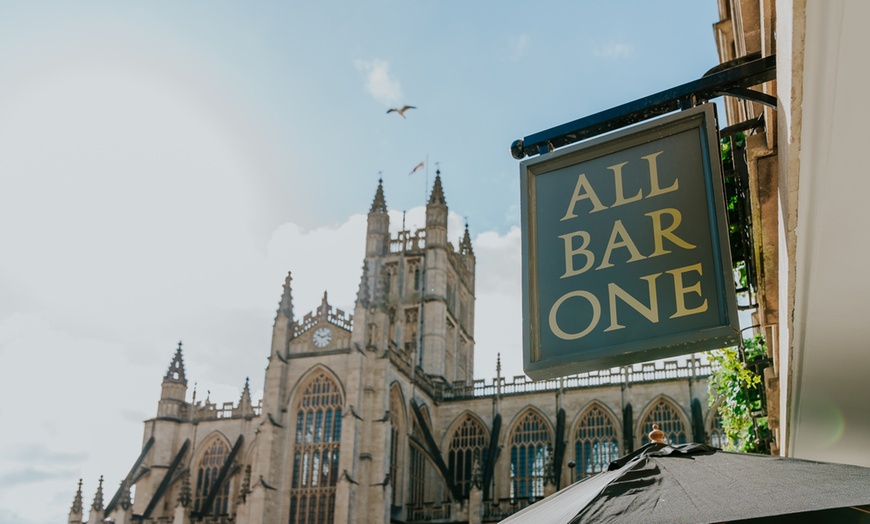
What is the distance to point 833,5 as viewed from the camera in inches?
97.3

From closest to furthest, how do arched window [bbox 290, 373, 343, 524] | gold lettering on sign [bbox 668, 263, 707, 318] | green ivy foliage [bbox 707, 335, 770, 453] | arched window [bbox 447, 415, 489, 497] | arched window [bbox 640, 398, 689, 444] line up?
gold lettering on sign [bbox 668, 263, 707, 318] → green ivy foliage [bbox 707, 335, 770, 453] → arched window [bbox 290, 373, 343, 524] → arched window [bbox 640, 398, 689, 444] → arched window [bbox 447, 415, 489, 497]

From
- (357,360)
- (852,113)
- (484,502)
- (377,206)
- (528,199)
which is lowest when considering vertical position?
(484,502)

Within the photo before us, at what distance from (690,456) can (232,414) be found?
3846 cm

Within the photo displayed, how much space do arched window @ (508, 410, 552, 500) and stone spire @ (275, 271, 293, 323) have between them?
12.1 m

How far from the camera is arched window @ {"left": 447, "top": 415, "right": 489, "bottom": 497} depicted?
39.2 meters

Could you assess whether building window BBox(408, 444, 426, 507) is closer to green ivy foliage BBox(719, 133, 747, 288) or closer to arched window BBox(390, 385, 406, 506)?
arched window BBox(390, 385, 406, 506)

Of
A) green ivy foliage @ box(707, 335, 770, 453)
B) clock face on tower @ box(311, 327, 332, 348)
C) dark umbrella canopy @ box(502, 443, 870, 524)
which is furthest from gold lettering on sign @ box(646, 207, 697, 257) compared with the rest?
clock face on tower @ box(311, 327, 332, 348)

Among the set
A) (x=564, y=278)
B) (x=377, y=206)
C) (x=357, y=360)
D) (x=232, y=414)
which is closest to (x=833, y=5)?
(x=564, y=278)

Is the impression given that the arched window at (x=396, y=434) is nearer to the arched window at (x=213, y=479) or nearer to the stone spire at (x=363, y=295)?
the stone spire at (x=363, y=295)

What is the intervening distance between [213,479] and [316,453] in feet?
29.2

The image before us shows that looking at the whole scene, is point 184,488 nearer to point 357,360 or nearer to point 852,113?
point 357,360

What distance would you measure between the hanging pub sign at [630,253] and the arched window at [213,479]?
3631 cm

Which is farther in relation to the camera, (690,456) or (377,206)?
(377,206)

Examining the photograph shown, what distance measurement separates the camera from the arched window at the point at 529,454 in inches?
1478
